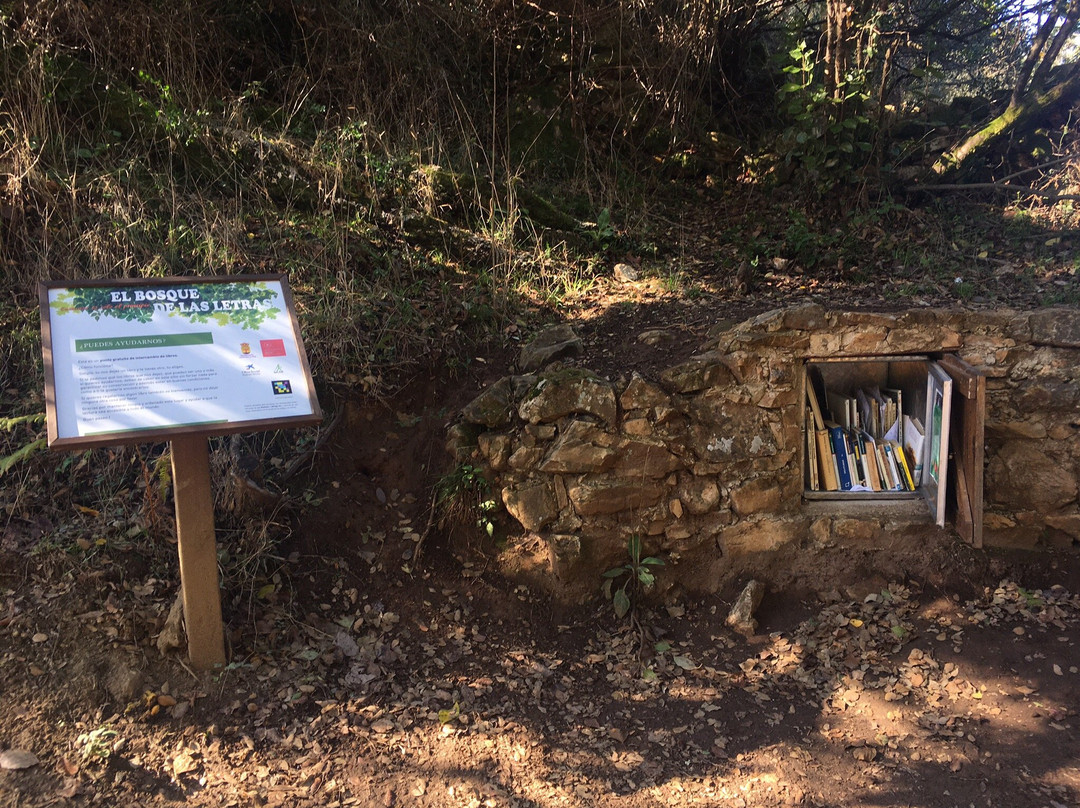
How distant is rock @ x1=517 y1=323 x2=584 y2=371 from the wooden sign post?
1817 mm

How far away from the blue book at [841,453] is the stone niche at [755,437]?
0.33 m

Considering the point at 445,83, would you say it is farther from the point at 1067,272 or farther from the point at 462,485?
the point at 1067,272

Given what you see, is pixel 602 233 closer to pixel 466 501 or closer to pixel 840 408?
pixel 840 408

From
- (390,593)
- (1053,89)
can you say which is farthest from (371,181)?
(1053,89)

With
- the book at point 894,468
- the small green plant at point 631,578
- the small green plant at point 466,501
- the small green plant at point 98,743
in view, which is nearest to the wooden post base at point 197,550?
the small green plant at point 98,743

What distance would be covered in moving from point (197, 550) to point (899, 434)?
419 cm

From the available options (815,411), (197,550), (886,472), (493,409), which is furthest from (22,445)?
(886,472)

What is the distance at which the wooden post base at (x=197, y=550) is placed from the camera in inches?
114

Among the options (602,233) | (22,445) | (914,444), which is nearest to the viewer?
(22,445)

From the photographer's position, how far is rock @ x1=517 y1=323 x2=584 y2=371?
15.2 feet

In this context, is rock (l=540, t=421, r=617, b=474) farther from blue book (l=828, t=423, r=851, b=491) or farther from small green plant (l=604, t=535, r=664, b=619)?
blue book (l=828, t=423, r=851, b=491)

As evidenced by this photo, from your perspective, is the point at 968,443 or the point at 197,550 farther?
the point at 968,443

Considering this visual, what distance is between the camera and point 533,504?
163 inches

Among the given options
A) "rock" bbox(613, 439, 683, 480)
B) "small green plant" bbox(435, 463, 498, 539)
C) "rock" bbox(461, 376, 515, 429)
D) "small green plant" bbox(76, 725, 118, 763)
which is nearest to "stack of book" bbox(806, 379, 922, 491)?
"rock" bbox(613, 439, 683, 480)
